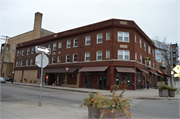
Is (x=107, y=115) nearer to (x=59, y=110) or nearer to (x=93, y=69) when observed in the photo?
(x=59, y=110)

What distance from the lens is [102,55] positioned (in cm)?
2386

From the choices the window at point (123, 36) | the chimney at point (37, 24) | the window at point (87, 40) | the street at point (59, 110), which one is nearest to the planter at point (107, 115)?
the street at point (59, 110)

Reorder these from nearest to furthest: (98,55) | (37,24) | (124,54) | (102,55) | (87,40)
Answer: (124,54) < (102,55) < (98,55) < (87,40) < (37,24)

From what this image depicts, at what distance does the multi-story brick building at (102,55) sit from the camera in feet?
74.8

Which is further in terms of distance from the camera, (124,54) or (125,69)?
(124,54)

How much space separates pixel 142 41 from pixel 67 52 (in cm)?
1481

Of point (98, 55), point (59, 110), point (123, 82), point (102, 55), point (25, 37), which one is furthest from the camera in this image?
point (25, 37)

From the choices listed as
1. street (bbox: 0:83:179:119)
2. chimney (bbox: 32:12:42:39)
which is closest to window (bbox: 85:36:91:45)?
street (bbox: 0:83:179:119)

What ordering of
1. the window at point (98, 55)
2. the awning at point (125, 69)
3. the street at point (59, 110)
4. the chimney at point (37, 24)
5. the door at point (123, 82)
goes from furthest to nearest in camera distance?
the chimney at point (37, 24)
the window at point (98, 55)
the door at point (123, 82)
the awning at point (125, 69)
the street at point (59, 110)

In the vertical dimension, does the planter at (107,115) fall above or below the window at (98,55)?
below

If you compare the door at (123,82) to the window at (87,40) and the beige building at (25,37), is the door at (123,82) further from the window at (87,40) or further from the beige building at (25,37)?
the beige building at (25,37)

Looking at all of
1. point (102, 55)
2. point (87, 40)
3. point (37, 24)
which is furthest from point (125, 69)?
point (37, 24)

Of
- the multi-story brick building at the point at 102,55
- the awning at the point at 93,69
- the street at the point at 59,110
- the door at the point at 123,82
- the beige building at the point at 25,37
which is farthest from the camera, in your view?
the beige building at the point at 25,37

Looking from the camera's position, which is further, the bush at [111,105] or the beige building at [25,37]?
the beige building at [25,37]
